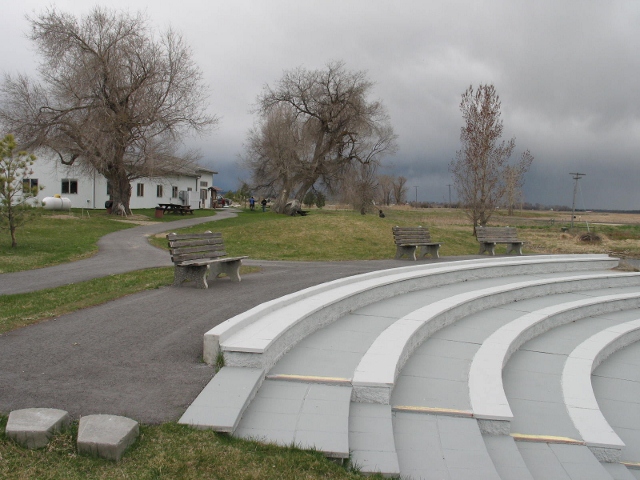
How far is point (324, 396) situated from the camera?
4.39 meters

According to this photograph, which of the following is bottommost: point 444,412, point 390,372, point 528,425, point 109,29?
point 528,425

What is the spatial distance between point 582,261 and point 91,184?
129 ft

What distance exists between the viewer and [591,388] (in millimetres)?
6117

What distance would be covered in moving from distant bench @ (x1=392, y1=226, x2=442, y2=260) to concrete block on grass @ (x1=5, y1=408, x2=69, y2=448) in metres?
12.1

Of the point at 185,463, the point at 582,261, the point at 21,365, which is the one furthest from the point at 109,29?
the point at 185,463

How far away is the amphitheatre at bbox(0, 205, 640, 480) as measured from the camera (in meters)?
3.93

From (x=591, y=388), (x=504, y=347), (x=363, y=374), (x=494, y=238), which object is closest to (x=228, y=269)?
(x=504, y=347)

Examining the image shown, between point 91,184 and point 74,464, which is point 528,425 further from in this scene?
point 91,184

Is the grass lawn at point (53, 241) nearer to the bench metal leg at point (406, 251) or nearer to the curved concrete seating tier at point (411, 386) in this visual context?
the curved concrete seating tier at point (411, 386)

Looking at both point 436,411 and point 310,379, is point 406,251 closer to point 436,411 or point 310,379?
point 436,411

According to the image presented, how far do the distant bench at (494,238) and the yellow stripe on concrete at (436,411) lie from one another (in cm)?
1323

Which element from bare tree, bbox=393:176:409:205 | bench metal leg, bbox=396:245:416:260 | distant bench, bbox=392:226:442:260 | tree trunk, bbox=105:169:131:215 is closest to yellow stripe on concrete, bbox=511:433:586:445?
distant bench, bbox=392:226:442:260

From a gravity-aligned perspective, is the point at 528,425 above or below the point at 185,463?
below

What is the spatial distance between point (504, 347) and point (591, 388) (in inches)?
41.5
